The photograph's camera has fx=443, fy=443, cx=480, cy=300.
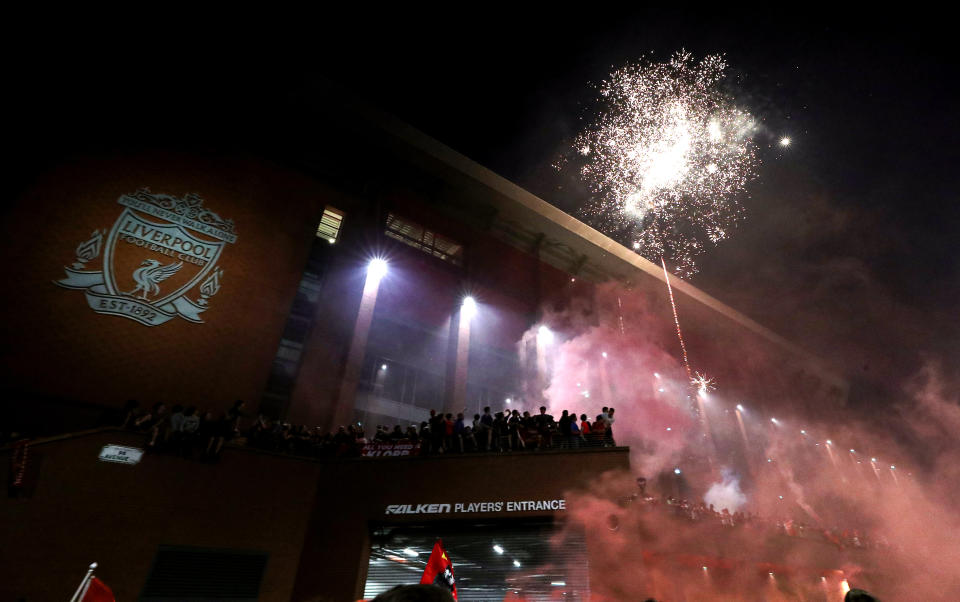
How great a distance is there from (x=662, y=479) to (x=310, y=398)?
65.4 feet

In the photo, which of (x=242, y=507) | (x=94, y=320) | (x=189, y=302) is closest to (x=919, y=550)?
(x=242, y=507)

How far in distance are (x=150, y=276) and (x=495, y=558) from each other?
14898 millimetres

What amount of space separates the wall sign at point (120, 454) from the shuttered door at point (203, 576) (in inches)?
91.0

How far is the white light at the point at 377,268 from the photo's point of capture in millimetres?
22094

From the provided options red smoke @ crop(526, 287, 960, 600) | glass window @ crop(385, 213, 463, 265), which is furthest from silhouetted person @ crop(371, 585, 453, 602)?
glass window @ crop(385, 213, 463, 265)

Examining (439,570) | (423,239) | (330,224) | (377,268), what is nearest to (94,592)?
(439,570)

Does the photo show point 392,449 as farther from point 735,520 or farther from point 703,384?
point 703,384

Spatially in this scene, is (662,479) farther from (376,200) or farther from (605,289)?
(376,200)

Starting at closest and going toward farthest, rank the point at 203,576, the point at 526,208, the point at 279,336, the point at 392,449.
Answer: the point at 203,576 → the point at 392,449 → the point at 279,336 → the point at 526,208

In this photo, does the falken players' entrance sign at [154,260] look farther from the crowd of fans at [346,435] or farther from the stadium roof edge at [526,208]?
the stadium roof edge at [526,208]

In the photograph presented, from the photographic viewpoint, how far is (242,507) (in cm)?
1204

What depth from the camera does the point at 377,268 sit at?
22.4 metres

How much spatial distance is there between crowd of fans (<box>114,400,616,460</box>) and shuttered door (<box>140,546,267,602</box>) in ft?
7.76

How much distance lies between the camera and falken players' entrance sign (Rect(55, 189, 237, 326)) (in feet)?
48.4
